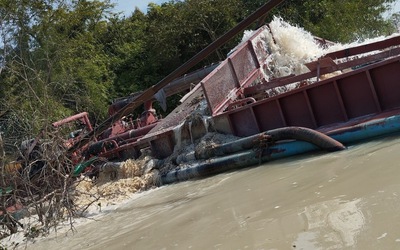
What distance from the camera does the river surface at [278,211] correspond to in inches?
168

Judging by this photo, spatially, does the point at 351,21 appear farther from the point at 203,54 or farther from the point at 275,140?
the point at 275,140

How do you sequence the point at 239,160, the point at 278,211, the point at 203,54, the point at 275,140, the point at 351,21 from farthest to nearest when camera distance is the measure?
the point at 351,21, the point at 203,54, the point at 239,160, the point at 275,140, the point at 278,211

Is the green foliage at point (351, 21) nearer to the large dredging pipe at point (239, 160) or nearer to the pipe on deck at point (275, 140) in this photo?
the pipe on deck at point (275, 140)

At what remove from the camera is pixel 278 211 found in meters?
5.33

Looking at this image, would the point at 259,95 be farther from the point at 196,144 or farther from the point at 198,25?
the point at 198,25

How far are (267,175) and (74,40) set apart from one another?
22.7 metres

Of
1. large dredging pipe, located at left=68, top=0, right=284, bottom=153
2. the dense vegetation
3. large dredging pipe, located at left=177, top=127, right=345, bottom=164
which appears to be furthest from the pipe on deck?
the dense vegetation

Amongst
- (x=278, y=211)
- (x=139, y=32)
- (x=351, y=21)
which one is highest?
(x=139, y=32)

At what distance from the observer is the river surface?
4263mm

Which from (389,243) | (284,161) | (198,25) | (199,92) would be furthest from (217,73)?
(198,25)

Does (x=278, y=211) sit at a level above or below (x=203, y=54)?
below

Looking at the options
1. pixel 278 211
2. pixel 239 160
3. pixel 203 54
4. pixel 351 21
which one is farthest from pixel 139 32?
pixel 278 211

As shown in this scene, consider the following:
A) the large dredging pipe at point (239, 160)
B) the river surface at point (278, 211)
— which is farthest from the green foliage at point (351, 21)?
the river surface at point (278, 211)

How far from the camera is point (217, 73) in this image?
11008mm
